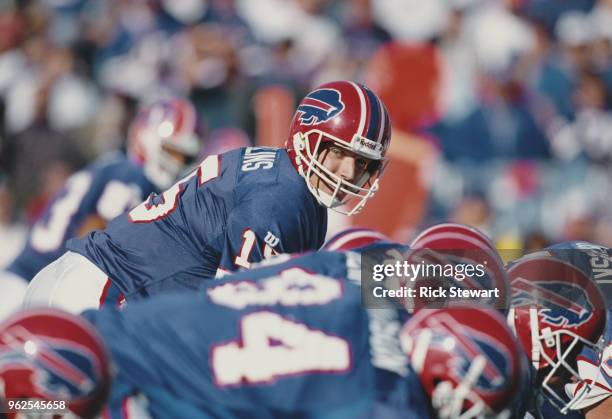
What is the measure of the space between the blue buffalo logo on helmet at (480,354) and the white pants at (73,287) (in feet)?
7.27

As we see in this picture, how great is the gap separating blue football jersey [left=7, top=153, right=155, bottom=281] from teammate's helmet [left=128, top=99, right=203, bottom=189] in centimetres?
39

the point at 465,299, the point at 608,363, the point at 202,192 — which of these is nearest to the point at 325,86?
the point at 202,192

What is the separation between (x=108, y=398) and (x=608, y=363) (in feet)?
8.65

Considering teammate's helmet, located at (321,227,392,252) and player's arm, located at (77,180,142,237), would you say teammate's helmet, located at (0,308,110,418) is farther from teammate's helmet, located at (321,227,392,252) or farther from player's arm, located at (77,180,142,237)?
player's arm, located at (77,180,142,237)

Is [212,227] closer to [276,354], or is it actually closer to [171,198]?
[171,198]

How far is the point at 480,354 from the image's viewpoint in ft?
13.0

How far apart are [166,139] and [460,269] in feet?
13.9

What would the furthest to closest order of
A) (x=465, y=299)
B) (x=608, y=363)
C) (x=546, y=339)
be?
(x=608, y=363)
(x=546, y=339)
(x=465, y=299)

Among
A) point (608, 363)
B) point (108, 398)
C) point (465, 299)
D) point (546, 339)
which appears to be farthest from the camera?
point (608, 363)

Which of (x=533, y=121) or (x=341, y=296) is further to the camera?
(x=533, y=121)

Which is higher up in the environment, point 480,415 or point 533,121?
point 480,415

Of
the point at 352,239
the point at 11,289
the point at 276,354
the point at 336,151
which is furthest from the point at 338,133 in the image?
the point at 11,289

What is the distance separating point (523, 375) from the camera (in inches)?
159

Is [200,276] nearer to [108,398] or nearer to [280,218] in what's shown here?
[280,218]
